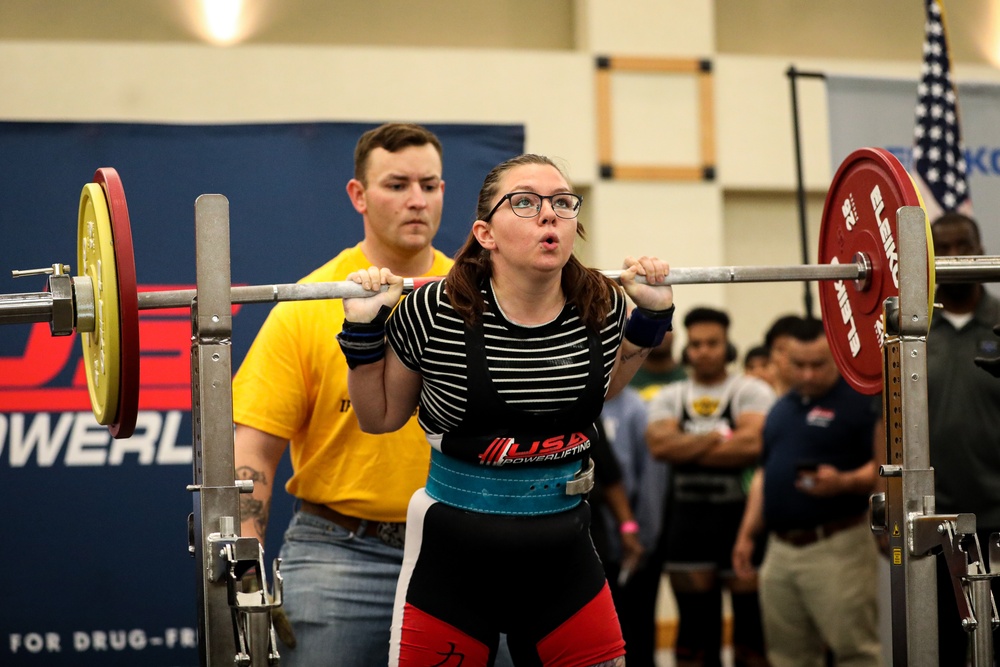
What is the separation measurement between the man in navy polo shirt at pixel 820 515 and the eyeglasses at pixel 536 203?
2.66m

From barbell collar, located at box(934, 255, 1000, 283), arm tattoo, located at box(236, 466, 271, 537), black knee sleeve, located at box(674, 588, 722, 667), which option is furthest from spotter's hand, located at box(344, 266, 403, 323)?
black knee sleeve, located at box(674, 588, 722, 667)

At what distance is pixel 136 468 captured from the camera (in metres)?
3.88

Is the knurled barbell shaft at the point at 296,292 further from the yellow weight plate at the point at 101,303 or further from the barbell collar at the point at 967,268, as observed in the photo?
the barbell collar at the point at 967,268

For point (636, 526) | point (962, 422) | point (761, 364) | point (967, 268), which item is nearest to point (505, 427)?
point (967, 268)

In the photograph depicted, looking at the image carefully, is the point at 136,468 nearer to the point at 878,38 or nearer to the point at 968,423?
the point at 968,423

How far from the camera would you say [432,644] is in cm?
239

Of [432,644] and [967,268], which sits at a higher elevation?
[967,268]

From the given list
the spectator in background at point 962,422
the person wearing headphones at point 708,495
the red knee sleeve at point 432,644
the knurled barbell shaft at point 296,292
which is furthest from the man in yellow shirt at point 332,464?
the person wearing headphones at point 708,495

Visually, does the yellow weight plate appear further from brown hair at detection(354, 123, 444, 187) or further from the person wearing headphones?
the person wearing headphones

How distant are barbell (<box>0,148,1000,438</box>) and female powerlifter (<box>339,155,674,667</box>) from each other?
162 mm

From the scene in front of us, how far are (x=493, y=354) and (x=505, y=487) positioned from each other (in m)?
0.27

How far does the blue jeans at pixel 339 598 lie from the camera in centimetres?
288

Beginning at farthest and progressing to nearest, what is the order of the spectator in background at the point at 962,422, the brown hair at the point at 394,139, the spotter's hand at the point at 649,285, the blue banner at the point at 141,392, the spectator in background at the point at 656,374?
the spectator in background at the point at 656,374 → the spectator in background at the point at 962,422 → the blue banner at the point at 141,392 → the brown hair at the point at 394,139 → the spotter's hand at the point at 649,285

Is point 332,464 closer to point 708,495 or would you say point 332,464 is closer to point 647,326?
point 647,326
